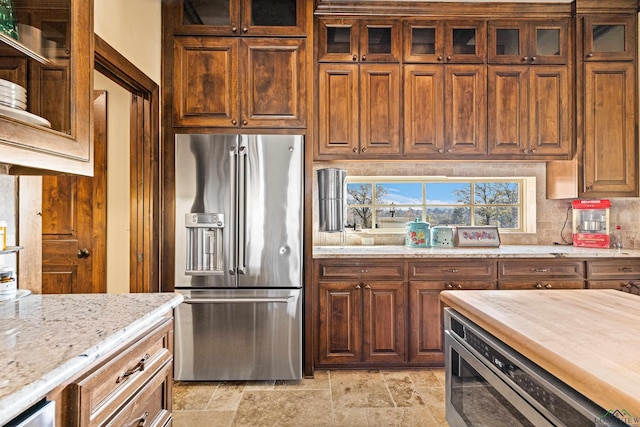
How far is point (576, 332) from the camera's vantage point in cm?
95

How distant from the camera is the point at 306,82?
257 centimetres

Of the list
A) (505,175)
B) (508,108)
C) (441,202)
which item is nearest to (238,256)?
(441,202)

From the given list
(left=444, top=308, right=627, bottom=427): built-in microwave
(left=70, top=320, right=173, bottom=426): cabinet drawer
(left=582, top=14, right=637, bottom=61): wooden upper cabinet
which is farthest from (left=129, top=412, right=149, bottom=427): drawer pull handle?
(left=582, top=14, right=637, bottom=61): wooden upper cabinet

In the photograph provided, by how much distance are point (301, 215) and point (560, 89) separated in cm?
237

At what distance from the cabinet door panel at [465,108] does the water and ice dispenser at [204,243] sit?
1934mm

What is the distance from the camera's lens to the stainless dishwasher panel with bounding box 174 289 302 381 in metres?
2.45

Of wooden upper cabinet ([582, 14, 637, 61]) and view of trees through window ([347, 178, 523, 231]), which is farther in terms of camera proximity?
view of trees through window ([347, 178, 523, 231])

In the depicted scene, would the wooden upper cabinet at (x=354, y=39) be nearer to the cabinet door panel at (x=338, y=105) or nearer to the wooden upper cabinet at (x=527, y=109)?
the cabinet door panel at (x=338, y=105)

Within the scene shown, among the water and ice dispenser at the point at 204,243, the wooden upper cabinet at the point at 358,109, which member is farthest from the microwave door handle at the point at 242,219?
the wooden upper cabinet at the point at 358,109

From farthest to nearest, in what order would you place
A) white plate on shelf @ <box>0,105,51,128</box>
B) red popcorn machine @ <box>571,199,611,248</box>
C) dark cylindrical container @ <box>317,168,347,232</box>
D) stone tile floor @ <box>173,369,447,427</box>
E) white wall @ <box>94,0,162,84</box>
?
red popcorn machine @ <box>571,199,611,248</box> → dark cylindrical container @ <box>317,168,347,232</box> → stone tile floor @ <box>173,369,447,427</box> → white wall @ <box>94,0,162,84</box> → white plate on shelf @ <box>0,105,51,128</box>

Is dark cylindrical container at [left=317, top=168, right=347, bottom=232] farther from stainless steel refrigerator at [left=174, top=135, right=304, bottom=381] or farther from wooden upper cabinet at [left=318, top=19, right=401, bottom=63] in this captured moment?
wooden upper cabinet at [left=318, top=19, right=401, bottom=63]

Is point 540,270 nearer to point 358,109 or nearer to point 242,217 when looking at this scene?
point 358,109

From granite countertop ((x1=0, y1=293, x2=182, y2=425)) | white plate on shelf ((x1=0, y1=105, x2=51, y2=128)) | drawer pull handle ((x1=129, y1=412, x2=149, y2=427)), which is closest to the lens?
granite countertop ((x1=0, y1=293, x2=182, y2=425))

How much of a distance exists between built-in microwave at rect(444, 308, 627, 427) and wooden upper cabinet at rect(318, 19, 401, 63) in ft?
6.98
